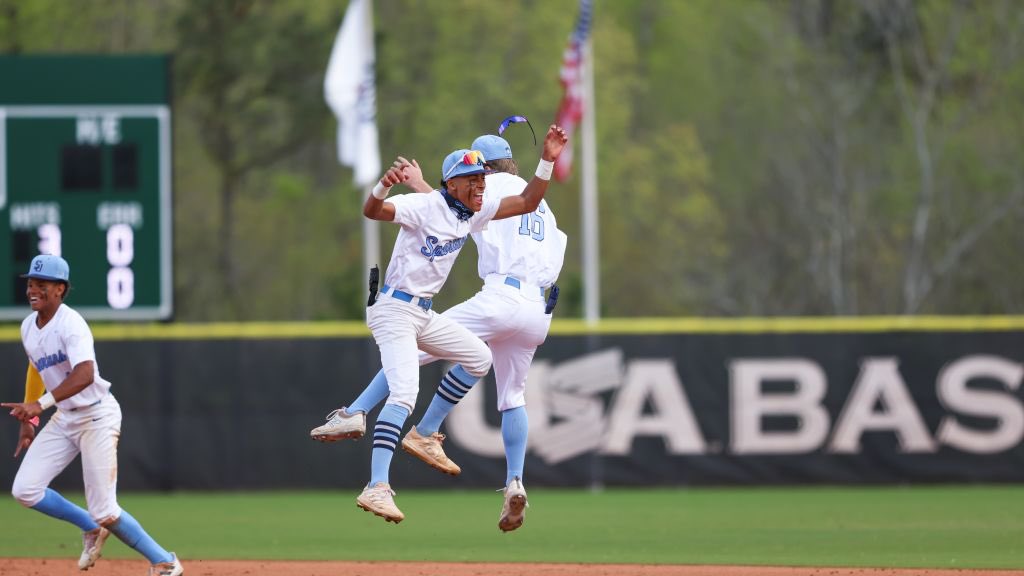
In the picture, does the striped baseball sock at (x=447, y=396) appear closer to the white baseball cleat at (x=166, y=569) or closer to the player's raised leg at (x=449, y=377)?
the player's raised leg at (x=449, y=377)

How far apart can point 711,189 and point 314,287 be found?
10353mm

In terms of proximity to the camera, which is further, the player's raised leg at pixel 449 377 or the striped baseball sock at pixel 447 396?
the striped baseball sock at pixel 447 396

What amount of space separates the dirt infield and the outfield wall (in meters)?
5.67

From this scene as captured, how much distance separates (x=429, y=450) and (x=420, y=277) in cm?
103

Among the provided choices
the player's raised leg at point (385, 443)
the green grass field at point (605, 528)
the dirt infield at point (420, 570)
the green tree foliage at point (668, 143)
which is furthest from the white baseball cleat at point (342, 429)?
the green tree foliage at point (668, 143)

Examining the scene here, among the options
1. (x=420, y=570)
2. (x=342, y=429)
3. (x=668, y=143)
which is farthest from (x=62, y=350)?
(x=668, y=143)

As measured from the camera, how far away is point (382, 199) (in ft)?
27.0

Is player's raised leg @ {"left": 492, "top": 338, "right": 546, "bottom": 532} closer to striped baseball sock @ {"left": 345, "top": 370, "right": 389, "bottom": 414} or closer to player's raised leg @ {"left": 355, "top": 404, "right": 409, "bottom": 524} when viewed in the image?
striped baseball sock @ {"left": 345, "top": 370, "right": 389, "bottom": 414}

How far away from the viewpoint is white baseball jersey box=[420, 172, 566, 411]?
30.2 feet

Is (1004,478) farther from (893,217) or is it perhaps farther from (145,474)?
(893,217)

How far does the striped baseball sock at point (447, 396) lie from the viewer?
9250mm

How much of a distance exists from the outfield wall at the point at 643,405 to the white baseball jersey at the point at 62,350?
25.1 ft

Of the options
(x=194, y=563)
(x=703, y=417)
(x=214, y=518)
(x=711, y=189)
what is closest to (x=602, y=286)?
(x=711, y=189)

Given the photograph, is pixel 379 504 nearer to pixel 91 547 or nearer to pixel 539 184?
pixel 539 184
